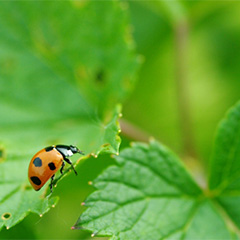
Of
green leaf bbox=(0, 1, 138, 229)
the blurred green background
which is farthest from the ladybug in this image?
the blurred green background

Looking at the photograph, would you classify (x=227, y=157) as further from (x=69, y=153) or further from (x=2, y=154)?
(x=2, y=154)

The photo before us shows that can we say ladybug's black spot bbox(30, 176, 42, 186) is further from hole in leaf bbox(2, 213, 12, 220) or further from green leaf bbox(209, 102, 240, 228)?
green leaf bbox(209, 102, 240, 228)

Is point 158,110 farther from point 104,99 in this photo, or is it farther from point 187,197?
point 187,197

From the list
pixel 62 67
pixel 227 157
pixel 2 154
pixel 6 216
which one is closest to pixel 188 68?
pixel 62 67

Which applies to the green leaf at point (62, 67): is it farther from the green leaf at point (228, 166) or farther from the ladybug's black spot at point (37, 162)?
the green leaf at point (228, 166)

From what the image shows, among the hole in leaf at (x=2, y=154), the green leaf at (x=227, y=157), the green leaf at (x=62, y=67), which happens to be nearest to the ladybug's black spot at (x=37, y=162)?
the hole in leaf at (x=2, y=154)

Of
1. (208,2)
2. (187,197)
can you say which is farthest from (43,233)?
(208,2)
